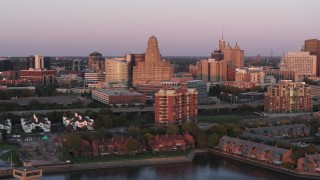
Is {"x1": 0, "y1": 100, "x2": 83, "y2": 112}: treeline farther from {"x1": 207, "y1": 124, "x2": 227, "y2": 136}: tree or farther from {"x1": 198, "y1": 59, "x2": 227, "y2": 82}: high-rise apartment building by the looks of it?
{"x1": 198, "y1": 59, "x2": 227, "y2": 82}: high-rise apartment building

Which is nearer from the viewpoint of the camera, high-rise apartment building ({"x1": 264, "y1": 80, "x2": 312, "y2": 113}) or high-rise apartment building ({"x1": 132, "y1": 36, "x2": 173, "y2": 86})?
high-rise apartment building ({"x1": 264, "y1": 80, "x2": 312, "y2": 113})

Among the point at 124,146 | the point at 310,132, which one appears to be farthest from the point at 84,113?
the point at 310,132

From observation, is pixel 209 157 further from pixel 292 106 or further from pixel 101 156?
pixel 292 106

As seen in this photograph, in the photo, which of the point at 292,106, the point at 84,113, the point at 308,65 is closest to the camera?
the point at 84,113

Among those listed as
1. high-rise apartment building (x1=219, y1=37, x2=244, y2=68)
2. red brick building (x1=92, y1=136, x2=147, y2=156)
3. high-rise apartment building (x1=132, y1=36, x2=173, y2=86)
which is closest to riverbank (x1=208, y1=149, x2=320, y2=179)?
red brick building (x1=92, y1=136, x2=147, y2=156)

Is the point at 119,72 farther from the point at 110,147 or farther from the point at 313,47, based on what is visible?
the point at 110,147

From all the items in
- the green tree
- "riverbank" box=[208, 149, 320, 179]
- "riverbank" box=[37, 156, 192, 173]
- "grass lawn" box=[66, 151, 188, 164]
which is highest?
the green tree

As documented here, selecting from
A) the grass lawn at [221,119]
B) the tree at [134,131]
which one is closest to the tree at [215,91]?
the grass lawn at [221,119]
